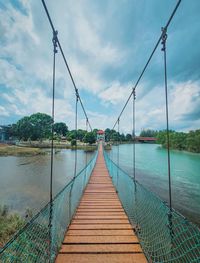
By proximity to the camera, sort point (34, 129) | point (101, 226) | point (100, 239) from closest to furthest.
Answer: point (100, 239) → point (101, 226) → point (34, 129)

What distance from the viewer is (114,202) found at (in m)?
3.17

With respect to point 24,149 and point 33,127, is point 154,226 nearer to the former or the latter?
point 24,149

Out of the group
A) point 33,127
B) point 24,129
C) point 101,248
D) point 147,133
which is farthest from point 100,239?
point 147,133

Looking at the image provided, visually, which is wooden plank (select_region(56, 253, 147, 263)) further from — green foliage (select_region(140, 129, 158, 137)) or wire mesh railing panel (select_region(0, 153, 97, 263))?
green foliage (select_region(140, 129, 158, 137))

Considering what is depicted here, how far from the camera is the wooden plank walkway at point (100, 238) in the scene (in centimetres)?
153

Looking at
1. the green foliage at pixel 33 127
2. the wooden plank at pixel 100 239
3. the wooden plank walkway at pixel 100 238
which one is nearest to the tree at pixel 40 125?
the green foliage at pixel 33 127

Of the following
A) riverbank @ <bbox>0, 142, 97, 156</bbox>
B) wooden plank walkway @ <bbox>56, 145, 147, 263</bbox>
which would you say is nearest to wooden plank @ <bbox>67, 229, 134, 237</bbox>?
wooden plank walkway @ <bbox>56, 145, 147, 263</bbox>

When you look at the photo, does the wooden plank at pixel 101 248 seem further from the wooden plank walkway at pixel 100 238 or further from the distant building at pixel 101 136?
the distant building at pixel 101 136

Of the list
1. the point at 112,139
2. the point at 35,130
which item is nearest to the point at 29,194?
the point at 35,130

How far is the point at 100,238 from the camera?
1831mm

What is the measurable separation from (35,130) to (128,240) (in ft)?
98.8

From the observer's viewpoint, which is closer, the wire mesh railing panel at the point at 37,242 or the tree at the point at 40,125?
the wire mesh railing panel at the point at 37,242

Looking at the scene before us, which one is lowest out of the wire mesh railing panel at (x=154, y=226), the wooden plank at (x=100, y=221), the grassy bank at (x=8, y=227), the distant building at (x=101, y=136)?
the grassy bank at (x=8, y=227)

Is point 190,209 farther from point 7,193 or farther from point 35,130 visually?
point 35,130
